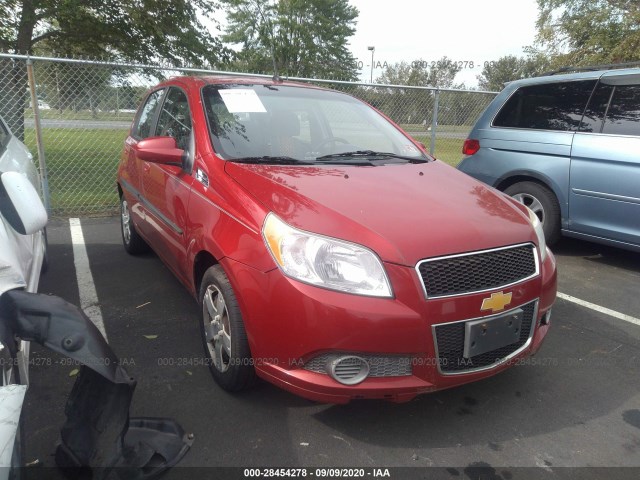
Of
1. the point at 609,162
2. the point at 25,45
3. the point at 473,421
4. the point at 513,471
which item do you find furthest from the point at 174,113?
the point at 25,45

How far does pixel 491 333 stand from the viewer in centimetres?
215

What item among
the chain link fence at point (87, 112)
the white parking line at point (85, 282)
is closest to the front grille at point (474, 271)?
the white parking line at point (85, 282)

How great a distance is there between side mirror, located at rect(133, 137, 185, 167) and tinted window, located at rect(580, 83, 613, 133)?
386cm

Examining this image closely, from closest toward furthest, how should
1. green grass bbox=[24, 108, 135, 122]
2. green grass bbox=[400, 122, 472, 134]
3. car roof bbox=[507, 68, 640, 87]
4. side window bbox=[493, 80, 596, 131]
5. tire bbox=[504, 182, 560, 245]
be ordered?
car roof bbox=[507, 68, 640, 87]
side window bbox=[493, 80, 596, 131]
tire bbox=[504, 182, 560, 245]
green grass bbox=[24, 108, 135, 122]
green grass bbox=[400, 122, 472, 134]

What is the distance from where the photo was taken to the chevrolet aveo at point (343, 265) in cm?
199

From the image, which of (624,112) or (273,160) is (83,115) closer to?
(273,160)

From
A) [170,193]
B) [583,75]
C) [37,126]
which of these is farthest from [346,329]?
[37,126]

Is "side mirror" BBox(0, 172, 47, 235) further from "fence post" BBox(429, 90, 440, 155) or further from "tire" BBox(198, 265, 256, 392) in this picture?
"fence post" BBox(429, 90, 440, 155)

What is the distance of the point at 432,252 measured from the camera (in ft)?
6.69

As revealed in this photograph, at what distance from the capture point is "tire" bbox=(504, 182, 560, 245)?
15.9 ft

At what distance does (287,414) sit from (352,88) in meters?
6.58

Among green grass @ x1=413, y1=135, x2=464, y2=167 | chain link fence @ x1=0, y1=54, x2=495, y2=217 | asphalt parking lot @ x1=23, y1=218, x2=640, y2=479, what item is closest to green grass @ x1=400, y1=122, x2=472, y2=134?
chain link fence @ x1=0, y1=54, x2=495, y2=217

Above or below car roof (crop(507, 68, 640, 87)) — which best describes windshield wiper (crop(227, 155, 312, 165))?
below

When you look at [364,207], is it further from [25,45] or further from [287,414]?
[25,45]
